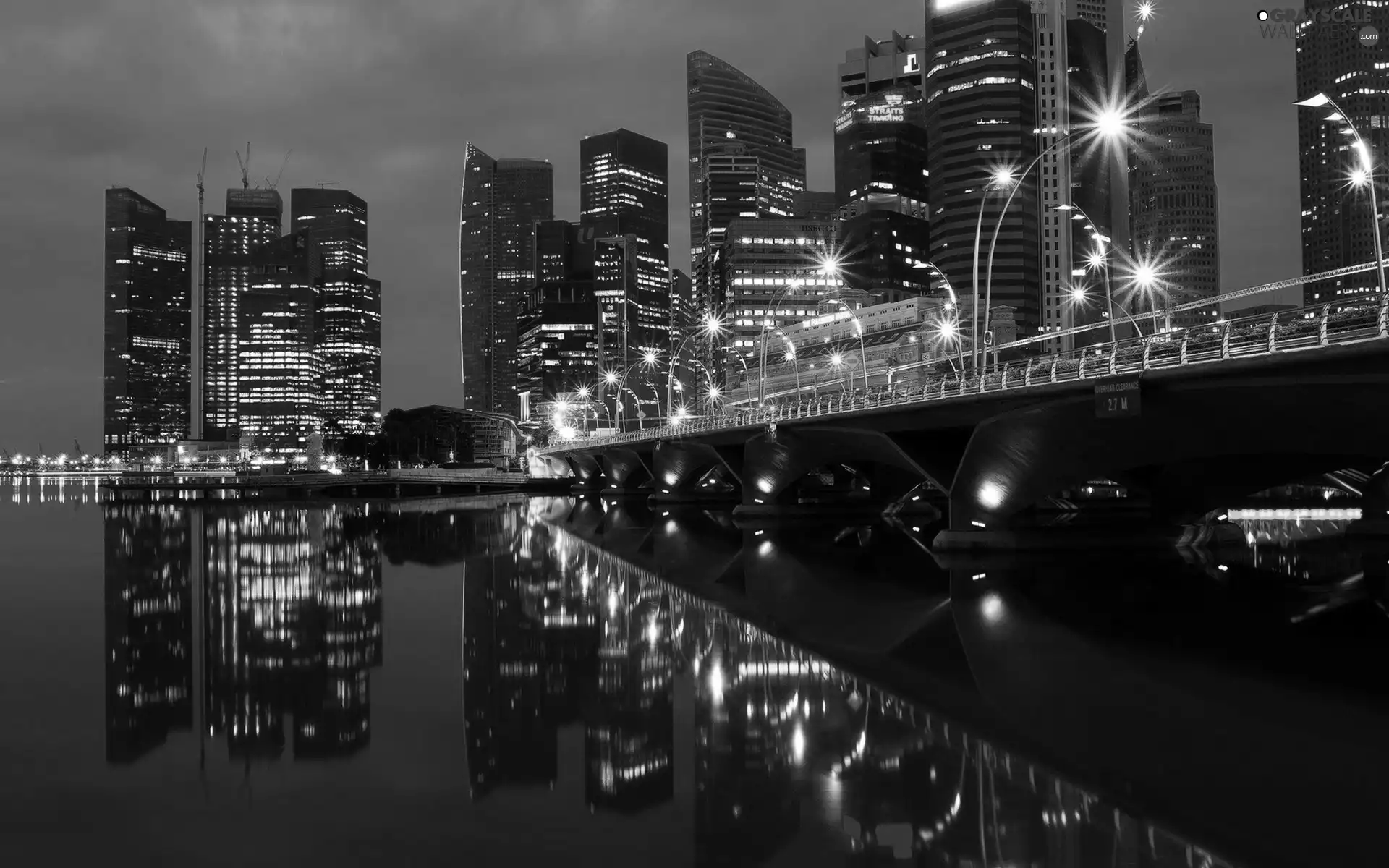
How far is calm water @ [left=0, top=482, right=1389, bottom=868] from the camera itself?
12023 mm

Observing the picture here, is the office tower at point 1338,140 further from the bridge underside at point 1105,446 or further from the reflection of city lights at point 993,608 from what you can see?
the reflection of city lights at point 993,608

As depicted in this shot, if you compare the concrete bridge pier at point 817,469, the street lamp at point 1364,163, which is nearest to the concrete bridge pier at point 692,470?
the concrete bridge pier at point 817,469

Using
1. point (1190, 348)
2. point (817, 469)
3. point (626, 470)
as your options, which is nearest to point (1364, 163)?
point (1190, 348)

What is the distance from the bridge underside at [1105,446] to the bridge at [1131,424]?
6 cm

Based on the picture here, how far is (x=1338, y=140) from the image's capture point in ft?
456

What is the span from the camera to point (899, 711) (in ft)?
57.3

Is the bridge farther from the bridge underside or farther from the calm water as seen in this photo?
the calm water

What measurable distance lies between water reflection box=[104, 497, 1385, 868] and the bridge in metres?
3.46

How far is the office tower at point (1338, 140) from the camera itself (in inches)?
5487

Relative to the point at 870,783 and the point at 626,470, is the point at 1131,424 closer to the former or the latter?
the point at 870,783

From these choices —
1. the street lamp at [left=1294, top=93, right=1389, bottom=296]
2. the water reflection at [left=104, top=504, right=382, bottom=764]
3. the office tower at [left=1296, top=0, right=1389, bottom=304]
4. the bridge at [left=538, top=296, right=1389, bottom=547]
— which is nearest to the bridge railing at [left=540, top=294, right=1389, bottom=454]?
the bridge at [left=538, top=296, right=1389, bottom=547]

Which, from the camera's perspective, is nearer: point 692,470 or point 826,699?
point 826,699

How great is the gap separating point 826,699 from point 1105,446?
19.7 m

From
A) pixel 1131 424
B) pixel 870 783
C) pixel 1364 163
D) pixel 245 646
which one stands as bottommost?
pixel 870 783
